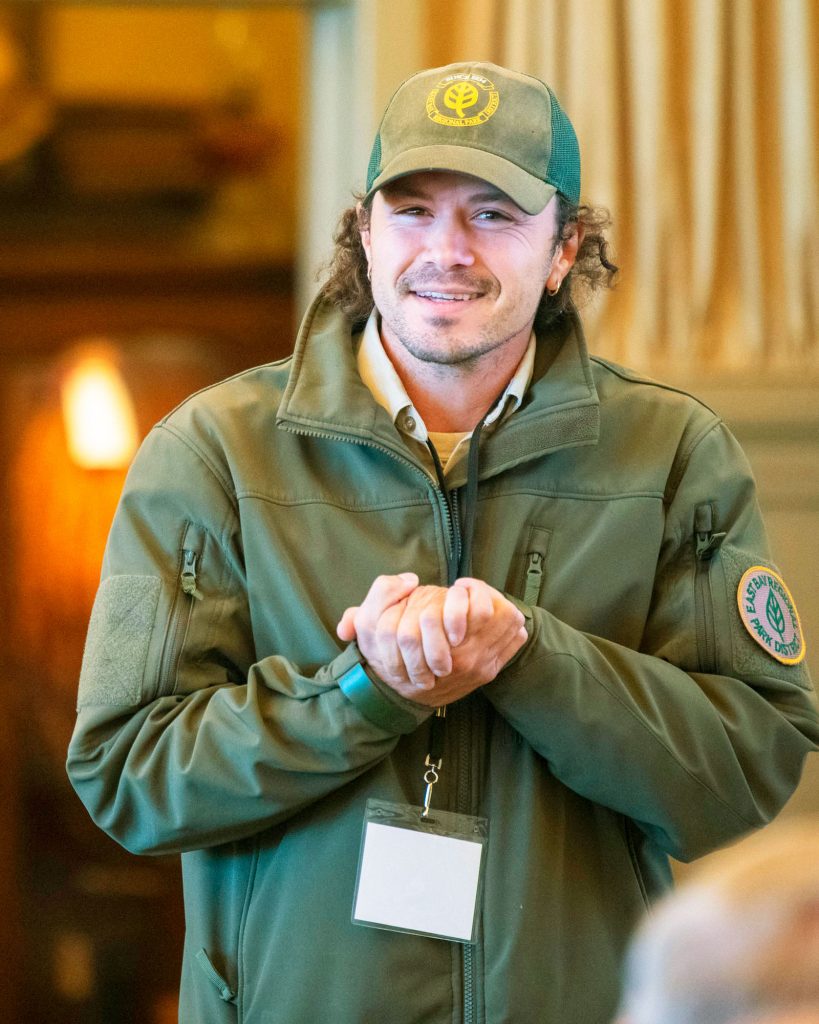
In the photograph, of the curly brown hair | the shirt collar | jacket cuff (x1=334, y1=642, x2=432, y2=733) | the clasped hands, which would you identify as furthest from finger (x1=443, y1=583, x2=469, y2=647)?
the curly brown hair

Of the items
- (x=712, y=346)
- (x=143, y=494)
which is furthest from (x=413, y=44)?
(x=143, y=494)

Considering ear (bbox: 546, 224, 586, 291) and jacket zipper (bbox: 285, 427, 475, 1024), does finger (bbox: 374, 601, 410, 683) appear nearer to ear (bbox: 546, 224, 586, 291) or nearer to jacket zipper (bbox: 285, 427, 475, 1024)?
jacket zipper (bbox: 285, 427, 475, 1024)

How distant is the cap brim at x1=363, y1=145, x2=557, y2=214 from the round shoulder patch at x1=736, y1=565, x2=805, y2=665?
551mm

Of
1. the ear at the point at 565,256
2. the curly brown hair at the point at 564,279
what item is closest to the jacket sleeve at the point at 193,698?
the curly brown hair at the point at 564,279

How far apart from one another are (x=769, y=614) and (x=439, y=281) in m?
0.59

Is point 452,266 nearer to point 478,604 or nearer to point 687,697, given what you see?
point 478,604

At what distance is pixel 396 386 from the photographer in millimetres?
1964

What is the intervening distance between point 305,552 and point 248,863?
0.38 m

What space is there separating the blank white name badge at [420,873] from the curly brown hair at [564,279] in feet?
2.29

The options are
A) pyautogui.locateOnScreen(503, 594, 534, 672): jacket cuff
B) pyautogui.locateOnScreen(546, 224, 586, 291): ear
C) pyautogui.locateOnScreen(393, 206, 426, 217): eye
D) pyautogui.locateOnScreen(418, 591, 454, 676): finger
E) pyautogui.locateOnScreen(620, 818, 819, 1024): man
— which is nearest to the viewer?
pyautogui.locateOnScreen(620, 818, 819, 1024): man

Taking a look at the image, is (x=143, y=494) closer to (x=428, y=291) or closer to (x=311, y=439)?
(x=311, y=439)

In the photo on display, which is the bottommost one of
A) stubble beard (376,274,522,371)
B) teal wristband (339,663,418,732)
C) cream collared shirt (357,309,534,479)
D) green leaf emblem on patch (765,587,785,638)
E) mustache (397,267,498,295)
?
teal wristband (339,663,418,732)

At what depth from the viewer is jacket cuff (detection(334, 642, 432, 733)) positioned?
5.60ft

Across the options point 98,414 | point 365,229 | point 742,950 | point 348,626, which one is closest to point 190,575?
point 348,626
